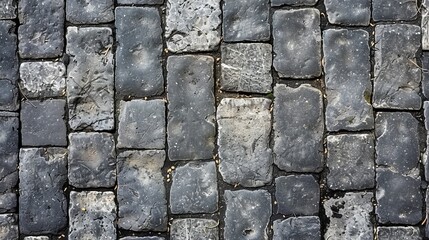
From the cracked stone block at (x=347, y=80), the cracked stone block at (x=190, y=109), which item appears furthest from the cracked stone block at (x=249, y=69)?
the cracked stone block at (x=347, y=80)

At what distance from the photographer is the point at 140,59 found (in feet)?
10.2

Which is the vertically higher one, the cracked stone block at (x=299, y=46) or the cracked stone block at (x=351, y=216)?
the cracked stone block at (x=299, y=46)

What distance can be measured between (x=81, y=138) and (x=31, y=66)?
1.76 ft

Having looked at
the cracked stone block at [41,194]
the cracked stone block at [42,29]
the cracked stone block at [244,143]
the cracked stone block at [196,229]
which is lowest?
the cracked stone block at [196,229]

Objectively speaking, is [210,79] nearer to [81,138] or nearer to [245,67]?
[245,67]

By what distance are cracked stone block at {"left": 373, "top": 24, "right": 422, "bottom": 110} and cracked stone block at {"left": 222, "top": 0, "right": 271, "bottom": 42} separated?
69 centimetres

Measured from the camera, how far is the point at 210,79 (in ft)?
10.2

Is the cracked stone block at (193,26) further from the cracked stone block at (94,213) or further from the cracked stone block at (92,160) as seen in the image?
the cracked stone block at (94,213)

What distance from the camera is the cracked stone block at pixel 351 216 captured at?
3082 millimetres

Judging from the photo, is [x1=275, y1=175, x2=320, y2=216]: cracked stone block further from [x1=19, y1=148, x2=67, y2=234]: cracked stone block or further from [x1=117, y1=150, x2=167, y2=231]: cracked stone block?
[x1=19, y1=148, x2=67, y2=234]: cracked stone block

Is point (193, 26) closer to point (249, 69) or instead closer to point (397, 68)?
point (249, 69)

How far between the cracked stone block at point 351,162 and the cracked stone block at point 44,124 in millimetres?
1635

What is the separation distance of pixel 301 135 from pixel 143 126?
96cm

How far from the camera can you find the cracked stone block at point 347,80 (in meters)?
3.09
